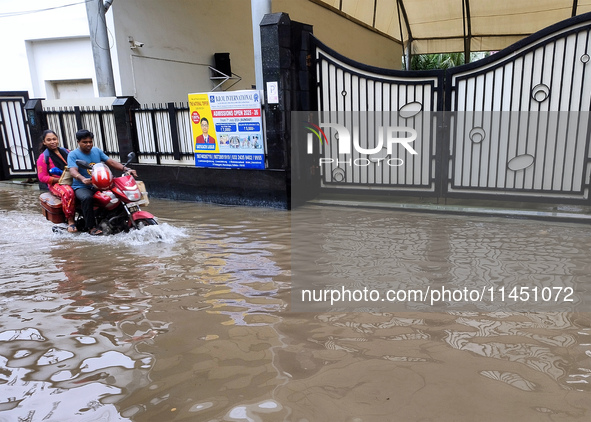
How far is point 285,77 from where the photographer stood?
7156 mm

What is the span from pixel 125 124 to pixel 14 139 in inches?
157

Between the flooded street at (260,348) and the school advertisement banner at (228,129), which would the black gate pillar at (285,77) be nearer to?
the school advertisement banner at (228,129)

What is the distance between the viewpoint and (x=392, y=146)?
7.07 meters

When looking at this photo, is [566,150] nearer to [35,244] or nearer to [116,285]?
[116,285]

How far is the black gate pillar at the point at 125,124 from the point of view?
9.13 metres

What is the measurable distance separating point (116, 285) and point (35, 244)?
2.42m

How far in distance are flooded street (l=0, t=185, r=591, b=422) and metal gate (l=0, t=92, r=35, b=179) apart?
725 cm

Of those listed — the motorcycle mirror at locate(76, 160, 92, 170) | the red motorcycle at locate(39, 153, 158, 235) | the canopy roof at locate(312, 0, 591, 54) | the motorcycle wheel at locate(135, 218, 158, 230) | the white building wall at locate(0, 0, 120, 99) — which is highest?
the canopy roof at locate(312, 0, 591, 54)

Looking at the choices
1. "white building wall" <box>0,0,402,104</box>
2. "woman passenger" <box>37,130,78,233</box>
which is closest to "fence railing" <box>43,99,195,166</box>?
"white building wall" <box>0,0,402,104</box>

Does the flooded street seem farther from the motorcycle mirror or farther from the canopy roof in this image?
the canopy roof

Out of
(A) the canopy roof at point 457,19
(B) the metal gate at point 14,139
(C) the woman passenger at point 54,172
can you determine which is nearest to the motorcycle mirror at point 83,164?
(C) the woman passenger at point 54,172

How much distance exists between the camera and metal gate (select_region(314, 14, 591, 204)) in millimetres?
5867

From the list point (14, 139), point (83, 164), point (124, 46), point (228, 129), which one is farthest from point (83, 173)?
point (14, 139)

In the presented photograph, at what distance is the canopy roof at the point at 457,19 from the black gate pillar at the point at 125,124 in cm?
1092
